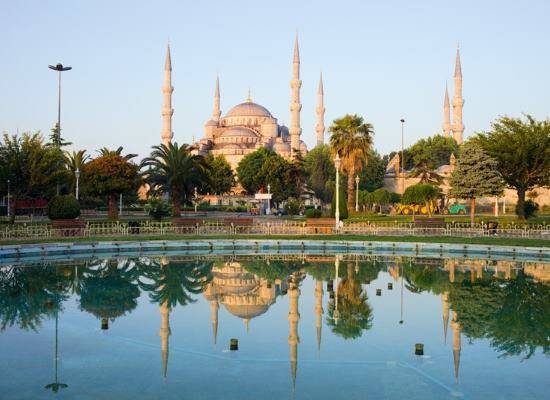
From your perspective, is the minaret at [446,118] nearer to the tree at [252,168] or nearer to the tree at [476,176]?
the tree at [252,168]

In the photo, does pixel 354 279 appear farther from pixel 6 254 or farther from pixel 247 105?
pixel 247 105

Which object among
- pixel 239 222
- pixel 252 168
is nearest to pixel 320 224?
pixel 239 222

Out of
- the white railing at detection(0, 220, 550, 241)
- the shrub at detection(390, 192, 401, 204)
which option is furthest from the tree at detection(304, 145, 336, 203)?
the white railing at detection(0, 220, 550, 241)

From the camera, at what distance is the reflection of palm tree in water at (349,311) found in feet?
36.1

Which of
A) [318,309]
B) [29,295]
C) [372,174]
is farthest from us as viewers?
[372,174]

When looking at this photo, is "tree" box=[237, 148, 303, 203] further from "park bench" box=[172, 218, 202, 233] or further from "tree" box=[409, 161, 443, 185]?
"park bench" box=[172, 218, 202, 233]

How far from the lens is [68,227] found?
1051 inches

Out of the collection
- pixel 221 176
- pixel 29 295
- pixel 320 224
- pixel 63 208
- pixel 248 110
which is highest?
pixel 248 110

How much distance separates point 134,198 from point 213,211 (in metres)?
7.18

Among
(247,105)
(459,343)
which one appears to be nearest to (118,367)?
(459,343)

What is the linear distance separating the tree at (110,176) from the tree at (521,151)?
787 inches

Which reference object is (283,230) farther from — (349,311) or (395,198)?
(395,198)

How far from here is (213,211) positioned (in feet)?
187

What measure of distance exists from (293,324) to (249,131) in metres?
87.9
